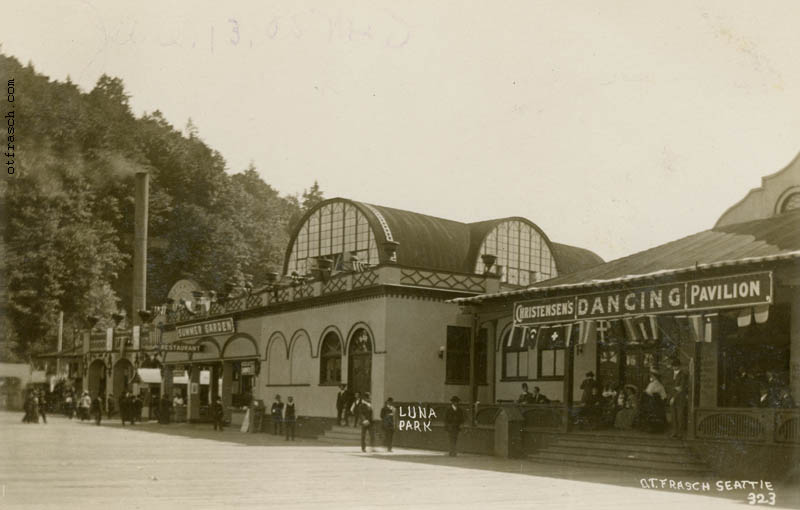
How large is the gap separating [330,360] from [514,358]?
644 cm

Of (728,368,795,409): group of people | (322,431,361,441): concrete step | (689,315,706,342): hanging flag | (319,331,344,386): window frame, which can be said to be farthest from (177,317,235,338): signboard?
(689,315,706,342): hanging flag

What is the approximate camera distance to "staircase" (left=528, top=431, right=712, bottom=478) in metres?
18.2

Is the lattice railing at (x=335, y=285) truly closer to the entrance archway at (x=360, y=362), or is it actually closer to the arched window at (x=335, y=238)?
the entrance archway at (x=360, y=362)

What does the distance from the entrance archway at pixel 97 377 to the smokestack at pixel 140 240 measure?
4235 millimetres

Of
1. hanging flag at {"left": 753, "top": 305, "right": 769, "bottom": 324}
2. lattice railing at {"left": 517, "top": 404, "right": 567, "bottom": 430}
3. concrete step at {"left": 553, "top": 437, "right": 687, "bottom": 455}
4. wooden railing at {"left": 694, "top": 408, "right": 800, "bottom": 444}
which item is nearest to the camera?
wooden railing at {"left": 694, "top": 408, "right": 800, "bottom": 444}

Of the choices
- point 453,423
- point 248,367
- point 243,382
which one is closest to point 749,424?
point 453,423

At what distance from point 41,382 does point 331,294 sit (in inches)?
1333

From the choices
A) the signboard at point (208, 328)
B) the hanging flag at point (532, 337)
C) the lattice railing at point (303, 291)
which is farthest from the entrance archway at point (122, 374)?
the hanging flag at point (532, 337)

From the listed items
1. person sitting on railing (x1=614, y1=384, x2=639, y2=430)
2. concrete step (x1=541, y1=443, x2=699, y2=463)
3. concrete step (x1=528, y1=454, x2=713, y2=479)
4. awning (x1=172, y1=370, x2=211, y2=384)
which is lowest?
concrete step (x1=528, y1=454, x2=713, y2=479)

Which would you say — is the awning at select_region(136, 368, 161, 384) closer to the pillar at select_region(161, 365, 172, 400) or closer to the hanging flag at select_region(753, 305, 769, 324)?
the pillar at select_region(161, 365, 172, 400)

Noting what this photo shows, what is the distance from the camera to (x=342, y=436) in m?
29.2

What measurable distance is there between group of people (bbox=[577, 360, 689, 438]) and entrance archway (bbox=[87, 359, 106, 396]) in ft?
110

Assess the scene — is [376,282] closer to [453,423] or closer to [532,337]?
[532,337]

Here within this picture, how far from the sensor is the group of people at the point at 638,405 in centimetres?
1944
